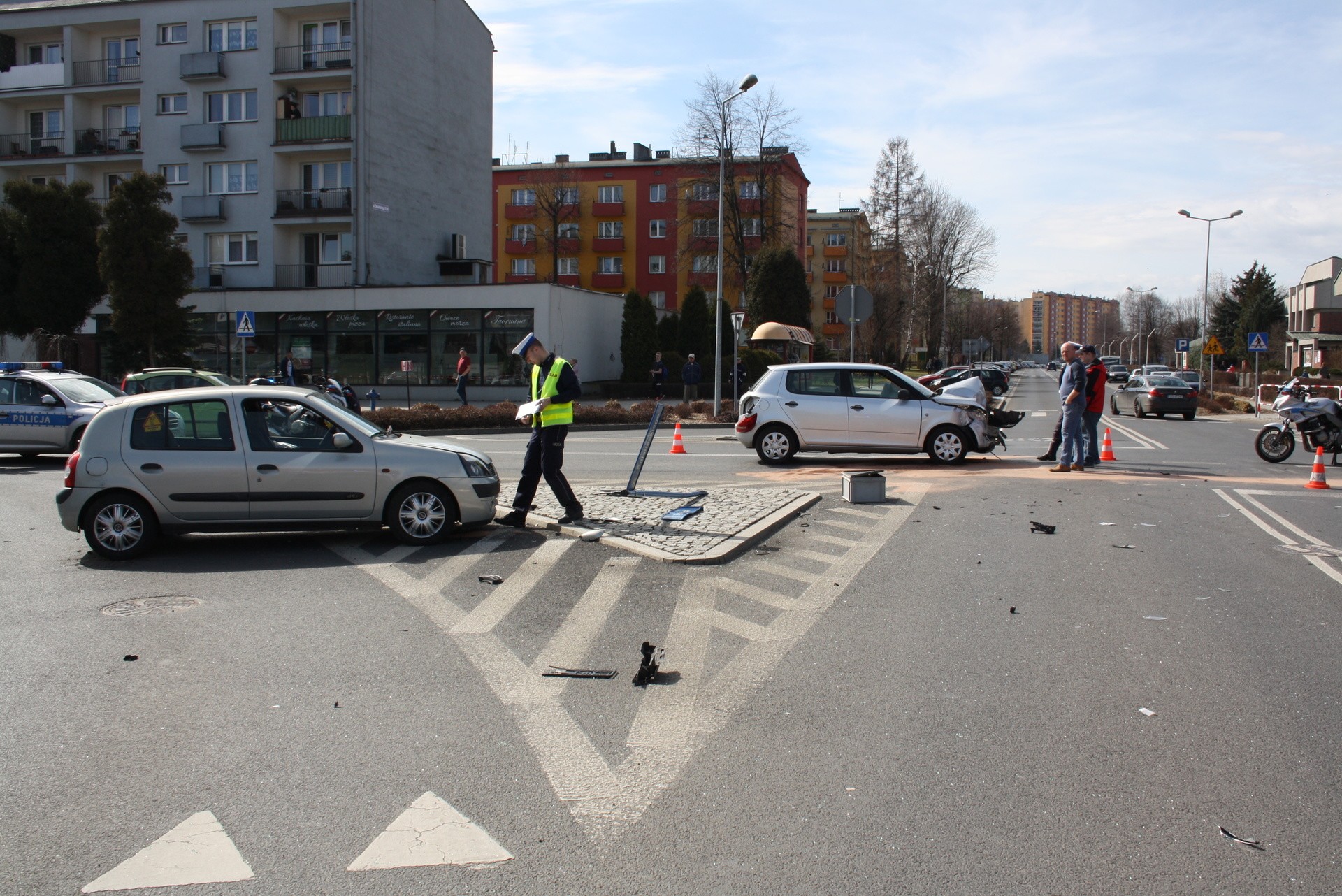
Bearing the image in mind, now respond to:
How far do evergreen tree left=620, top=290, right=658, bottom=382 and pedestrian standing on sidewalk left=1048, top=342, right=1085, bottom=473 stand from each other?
1104 inches

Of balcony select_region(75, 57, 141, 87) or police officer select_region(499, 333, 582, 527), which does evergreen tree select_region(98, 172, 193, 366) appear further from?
police officer select_region(499, 333, 582, 527)

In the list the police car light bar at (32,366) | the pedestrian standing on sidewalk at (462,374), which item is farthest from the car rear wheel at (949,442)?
the pedestrian standing on sidewalk at (462,374)

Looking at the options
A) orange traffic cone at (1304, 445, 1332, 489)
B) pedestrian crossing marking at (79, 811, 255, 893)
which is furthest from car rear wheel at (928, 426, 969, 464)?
pedestrian crossing marking at (79, 811, 255, 893)

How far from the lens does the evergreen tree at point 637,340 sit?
42594mm

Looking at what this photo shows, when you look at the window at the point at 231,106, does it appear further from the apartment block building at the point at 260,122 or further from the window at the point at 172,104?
the window at the point at 172,104

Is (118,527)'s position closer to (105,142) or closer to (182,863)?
(182,863)

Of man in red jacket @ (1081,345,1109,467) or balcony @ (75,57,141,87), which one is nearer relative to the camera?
man in red jacket @ (1081,345,1109,467)

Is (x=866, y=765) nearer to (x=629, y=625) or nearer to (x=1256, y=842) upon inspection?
(x=1256, y=842)

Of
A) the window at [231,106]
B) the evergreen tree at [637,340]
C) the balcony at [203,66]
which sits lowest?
the evergreen tree at [637,340]

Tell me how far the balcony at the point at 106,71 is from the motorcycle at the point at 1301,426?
147 feet

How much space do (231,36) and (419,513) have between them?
4025 cm

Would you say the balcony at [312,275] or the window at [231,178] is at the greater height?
the window at [231,178]

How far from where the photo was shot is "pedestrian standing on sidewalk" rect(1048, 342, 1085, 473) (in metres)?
15.0

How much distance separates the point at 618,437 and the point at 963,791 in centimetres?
1920
